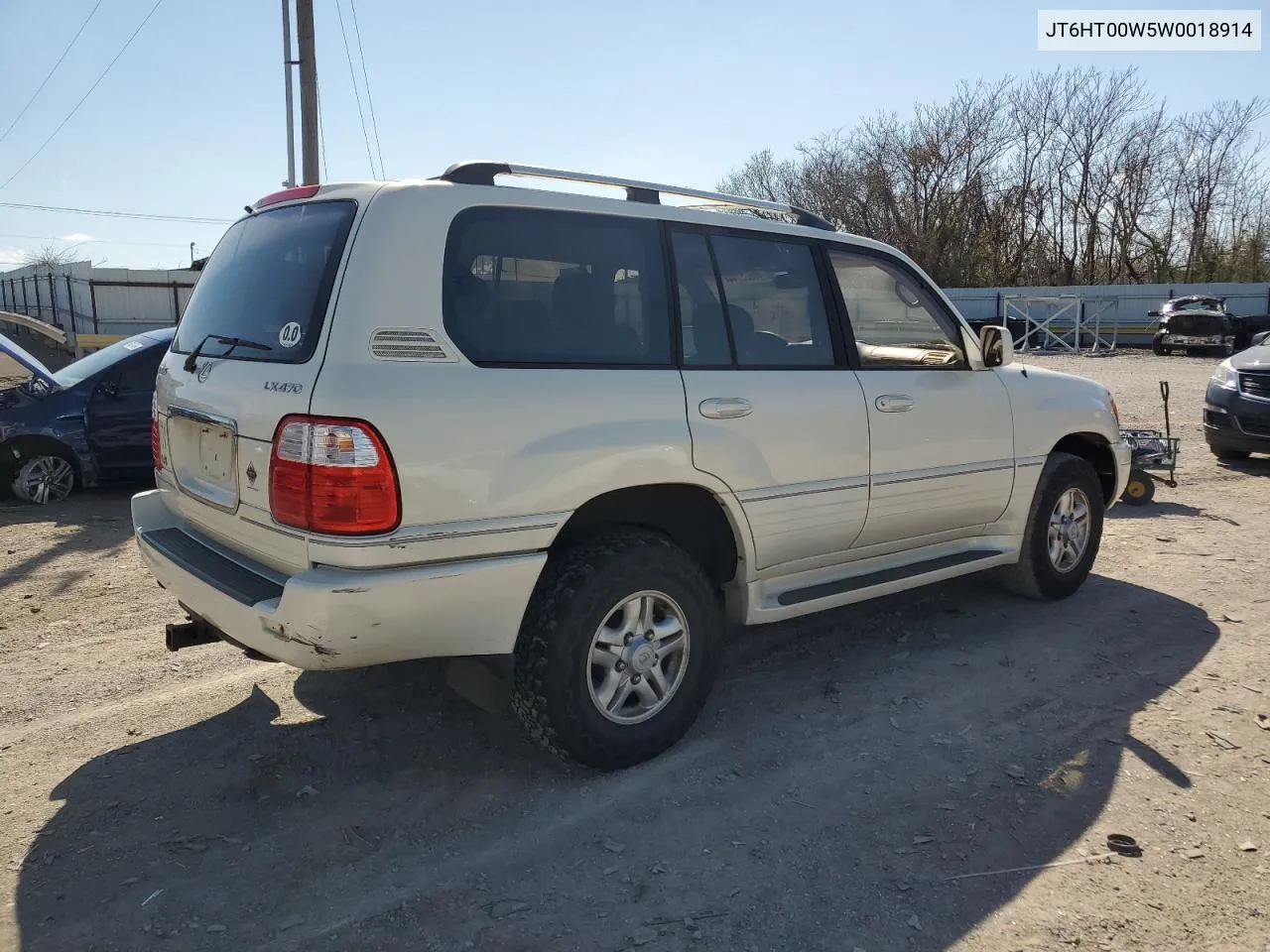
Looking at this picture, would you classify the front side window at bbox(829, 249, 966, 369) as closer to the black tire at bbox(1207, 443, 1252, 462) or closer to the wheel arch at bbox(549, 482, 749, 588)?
the wheel arch at bbox(549, 482, 749, 588)

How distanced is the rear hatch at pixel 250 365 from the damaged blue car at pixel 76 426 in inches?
186

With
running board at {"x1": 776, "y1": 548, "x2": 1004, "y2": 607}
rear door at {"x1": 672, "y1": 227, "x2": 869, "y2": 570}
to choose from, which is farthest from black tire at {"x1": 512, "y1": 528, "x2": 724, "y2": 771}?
running board at {"x1": 776, "y1": 548, "x2": 1004, "y2": 607}

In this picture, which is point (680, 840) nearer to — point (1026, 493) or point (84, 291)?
point (1026, 493)

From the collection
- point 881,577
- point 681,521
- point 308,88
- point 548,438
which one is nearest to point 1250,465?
point 881,577

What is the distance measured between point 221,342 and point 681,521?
1.84 m

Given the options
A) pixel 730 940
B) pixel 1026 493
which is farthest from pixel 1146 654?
pixel 730 940

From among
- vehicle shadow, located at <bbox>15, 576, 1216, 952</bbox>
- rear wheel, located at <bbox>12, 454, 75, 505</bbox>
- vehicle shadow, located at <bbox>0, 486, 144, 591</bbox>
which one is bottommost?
vehicle shadow, located at <bbox>15, 576, 1216, 952</bbox>

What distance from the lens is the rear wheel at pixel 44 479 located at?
7871 millimetres

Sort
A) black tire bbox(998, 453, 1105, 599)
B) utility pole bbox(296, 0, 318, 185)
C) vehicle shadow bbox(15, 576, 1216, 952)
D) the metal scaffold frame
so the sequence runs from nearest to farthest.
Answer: vehicle shadow bbox(15, 576, 1216, 952), black tire bbox(998, 453, 1105, 599), utility pole bbox(296, 0, 318, 185), the metal scaffold frame

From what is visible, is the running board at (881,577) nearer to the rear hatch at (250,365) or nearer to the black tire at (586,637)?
the black tire at (586,637)

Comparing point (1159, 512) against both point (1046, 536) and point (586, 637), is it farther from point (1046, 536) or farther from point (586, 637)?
point (586, 637)

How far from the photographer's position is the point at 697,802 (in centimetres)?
326

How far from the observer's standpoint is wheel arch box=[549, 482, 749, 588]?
134 inches

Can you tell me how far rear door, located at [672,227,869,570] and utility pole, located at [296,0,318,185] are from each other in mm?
10961
